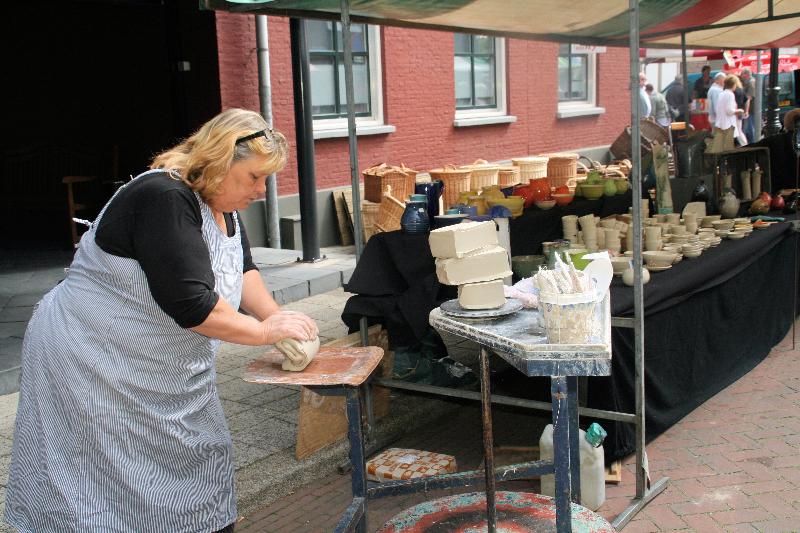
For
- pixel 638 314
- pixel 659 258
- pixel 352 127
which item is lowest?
pixel 638 314

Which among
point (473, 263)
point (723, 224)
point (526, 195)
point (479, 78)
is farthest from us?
point (479, 78)

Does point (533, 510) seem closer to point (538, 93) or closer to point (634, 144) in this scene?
point (634, 144)

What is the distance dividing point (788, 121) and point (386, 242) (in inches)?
215

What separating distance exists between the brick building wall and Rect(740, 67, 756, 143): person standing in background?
368 centimetres

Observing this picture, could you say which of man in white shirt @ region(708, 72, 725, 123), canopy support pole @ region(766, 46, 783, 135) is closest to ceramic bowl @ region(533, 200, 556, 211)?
canopy support pole @ region(766, 46, 783, 135)

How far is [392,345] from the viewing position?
4352 mm

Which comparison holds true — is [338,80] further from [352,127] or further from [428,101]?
[352,127]

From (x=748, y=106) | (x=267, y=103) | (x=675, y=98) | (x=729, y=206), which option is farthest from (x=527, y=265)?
(x=675, y=98)

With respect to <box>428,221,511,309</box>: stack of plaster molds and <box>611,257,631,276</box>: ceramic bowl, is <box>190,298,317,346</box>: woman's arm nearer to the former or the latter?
<box>428,221,511,309</box>: stack of plaster molds

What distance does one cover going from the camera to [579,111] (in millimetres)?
14445

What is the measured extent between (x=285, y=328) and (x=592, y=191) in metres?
3.73

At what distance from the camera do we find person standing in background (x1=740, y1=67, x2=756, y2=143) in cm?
1791

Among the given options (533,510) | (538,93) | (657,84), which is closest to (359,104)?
(538,93)

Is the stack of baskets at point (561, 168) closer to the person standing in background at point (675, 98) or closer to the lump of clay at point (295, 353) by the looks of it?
the lump of clay at point (295, 353)
